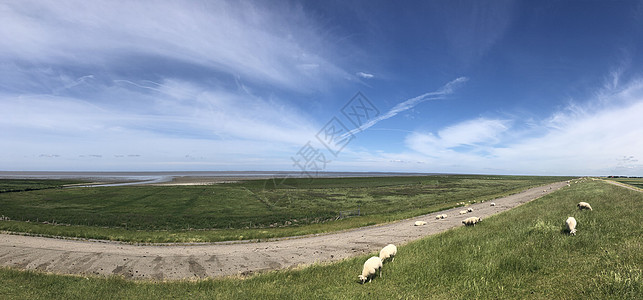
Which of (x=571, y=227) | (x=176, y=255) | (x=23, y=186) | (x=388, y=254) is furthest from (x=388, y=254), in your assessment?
(x=23, y=186)

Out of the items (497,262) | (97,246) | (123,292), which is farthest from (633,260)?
(97,246)

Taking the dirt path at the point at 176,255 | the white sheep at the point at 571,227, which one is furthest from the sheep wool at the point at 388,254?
the white sheep at the point at 571,227

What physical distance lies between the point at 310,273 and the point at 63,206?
2109 inches

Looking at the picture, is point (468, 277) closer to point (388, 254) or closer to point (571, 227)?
point (388, 254)

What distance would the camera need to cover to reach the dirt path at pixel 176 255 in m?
14.5

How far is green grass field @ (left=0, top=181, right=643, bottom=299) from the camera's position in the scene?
272 inches

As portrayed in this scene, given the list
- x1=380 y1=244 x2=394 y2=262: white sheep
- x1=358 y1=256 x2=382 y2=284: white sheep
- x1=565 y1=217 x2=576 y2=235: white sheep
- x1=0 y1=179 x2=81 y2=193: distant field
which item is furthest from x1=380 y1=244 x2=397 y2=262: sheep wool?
x1=0 y1=179 x2=81 y2=193: distant field

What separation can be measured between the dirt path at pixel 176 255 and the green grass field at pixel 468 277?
2.58 meters

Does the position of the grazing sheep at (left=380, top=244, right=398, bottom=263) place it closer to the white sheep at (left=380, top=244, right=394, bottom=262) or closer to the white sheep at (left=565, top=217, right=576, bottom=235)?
the white sheep at (left=380, top=244, right=394, bottom=262)

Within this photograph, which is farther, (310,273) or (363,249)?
(363,249)

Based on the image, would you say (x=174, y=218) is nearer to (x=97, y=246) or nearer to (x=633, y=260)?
(x=97, y=246)

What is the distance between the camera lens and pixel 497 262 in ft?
28.9

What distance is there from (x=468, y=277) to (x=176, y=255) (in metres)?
17.6

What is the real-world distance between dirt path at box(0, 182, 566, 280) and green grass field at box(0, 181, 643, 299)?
2582 mm
